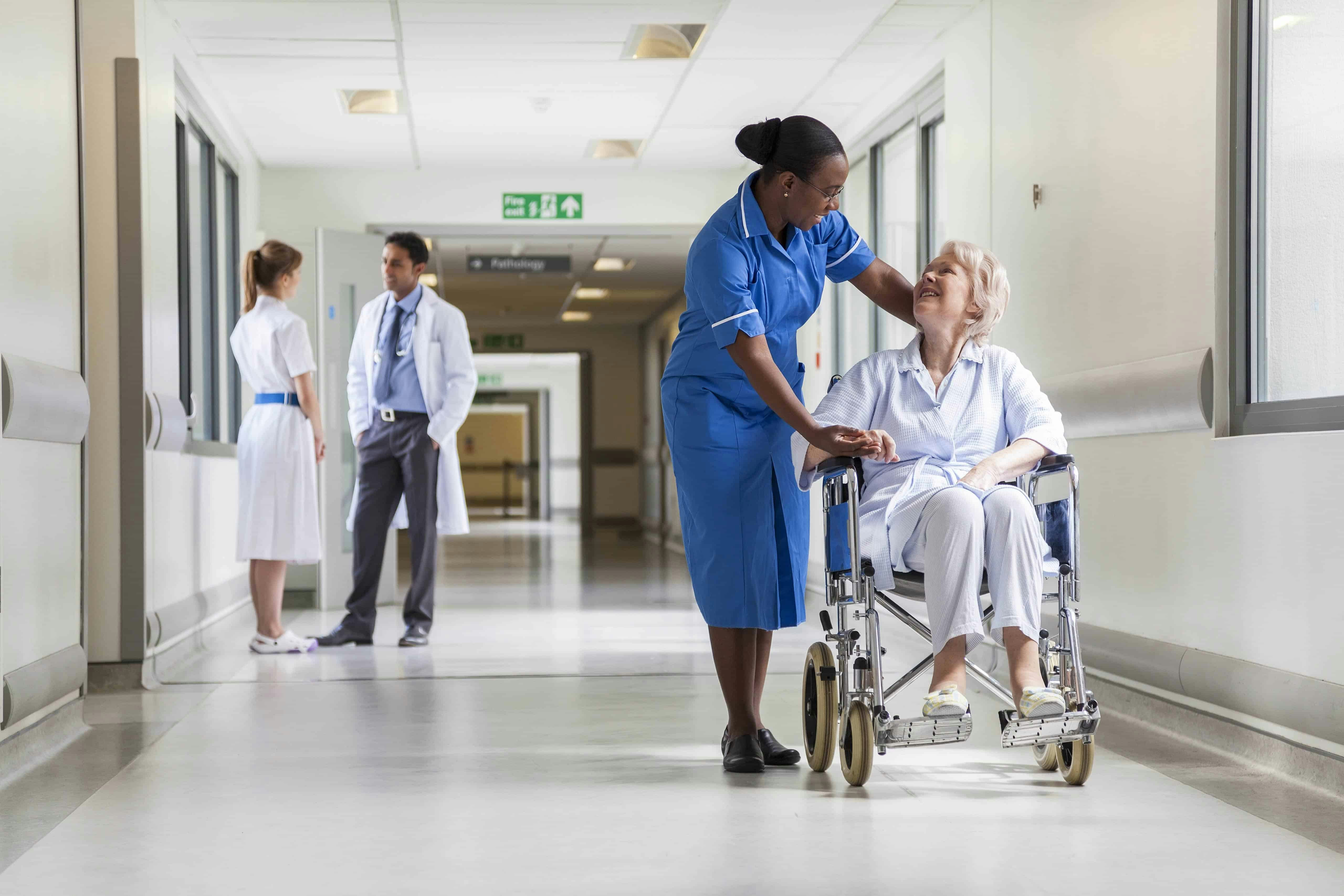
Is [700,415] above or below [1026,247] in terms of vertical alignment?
below

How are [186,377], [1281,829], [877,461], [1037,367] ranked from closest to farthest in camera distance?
1. [1281,829]
2. [877,461]
3. [1037,367]
4. [186,377]

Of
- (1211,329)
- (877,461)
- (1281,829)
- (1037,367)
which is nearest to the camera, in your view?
(1281,829)

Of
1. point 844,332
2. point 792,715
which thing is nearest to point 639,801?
point 792,715

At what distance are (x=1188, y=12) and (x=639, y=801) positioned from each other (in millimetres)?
2328

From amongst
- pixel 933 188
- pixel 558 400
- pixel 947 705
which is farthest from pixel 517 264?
pixel 558 400

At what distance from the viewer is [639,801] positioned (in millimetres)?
2699

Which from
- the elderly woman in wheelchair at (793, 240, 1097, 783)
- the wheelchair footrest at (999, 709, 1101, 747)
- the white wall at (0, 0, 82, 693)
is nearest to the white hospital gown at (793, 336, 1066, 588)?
the elderly woman in wheelchair at (793, 240, 1097, 783)

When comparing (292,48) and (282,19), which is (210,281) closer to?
(292,48)

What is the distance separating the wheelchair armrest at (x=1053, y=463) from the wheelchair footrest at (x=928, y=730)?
551mm

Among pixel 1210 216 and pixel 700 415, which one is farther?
pixel 1210 216

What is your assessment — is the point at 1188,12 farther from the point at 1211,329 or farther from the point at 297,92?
the point at 297,92

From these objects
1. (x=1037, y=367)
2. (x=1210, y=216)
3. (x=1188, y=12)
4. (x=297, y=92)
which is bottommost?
(x=1037, y=367)

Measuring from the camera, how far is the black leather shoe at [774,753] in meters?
3.02

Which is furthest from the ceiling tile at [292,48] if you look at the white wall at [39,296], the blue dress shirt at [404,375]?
the white wall at [39,296]
